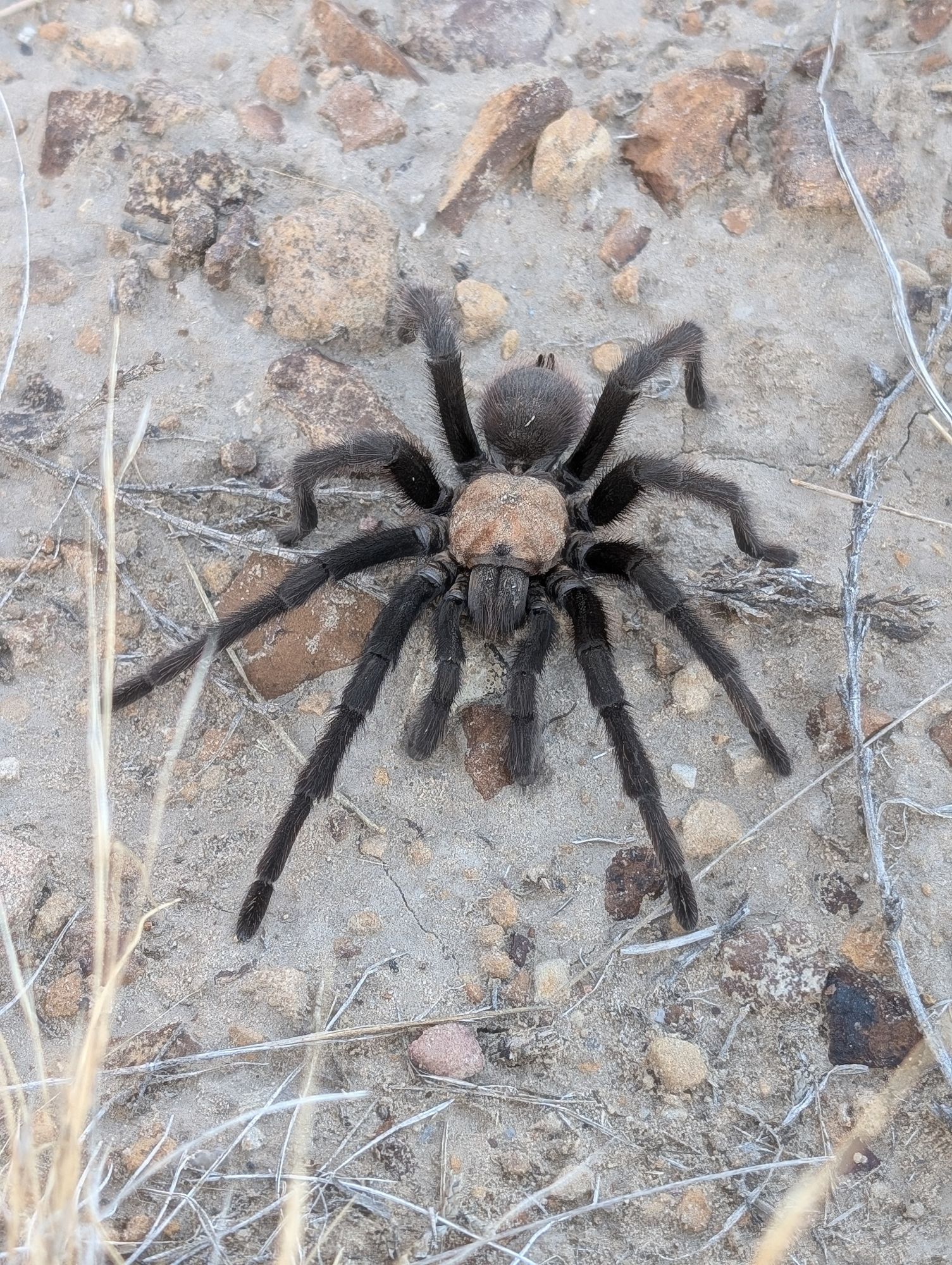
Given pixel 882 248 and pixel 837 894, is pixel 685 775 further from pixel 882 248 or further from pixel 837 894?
pixel 882 248

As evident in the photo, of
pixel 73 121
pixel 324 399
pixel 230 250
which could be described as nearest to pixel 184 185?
pixel 230 250

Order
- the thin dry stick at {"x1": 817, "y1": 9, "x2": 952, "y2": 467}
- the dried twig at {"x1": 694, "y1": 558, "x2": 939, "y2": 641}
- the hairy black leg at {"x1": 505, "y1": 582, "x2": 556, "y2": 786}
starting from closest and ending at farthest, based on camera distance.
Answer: the hairy black leg at {"x1": 505, "y1": 582, "x2": 556, "y2": 786} < the dried twig at {"x1": 694, "y1": 558, "x2": 939, "y2": 641} < the thin dry stick at {"x1": 817, "y1": 9, "x2": 952, "y2": 467}

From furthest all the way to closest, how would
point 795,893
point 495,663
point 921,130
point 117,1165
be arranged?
point 921,130, point 495,663, point 795,893, point 117,1165

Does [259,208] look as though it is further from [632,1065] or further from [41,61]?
[632,1065]

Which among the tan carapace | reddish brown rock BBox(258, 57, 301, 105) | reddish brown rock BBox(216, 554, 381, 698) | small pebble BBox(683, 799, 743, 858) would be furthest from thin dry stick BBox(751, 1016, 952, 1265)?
reddish brown rock BBox(258, 57, 301, 105)

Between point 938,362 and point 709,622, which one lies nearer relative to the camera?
point 709,622

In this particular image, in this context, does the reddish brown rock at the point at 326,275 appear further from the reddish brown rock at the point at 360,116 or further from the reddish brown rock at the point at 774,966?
the reddish brown rock at the point at 774,966

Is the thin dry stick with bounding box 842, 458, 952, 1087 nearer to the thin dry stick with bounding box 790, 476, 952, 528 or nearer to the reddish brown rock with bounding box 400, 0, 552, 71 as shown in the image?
the thin dry stick with bounding box 790, 476, 952, 528

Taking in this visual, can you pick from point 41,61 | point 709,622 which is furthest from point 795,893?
point 41,61
